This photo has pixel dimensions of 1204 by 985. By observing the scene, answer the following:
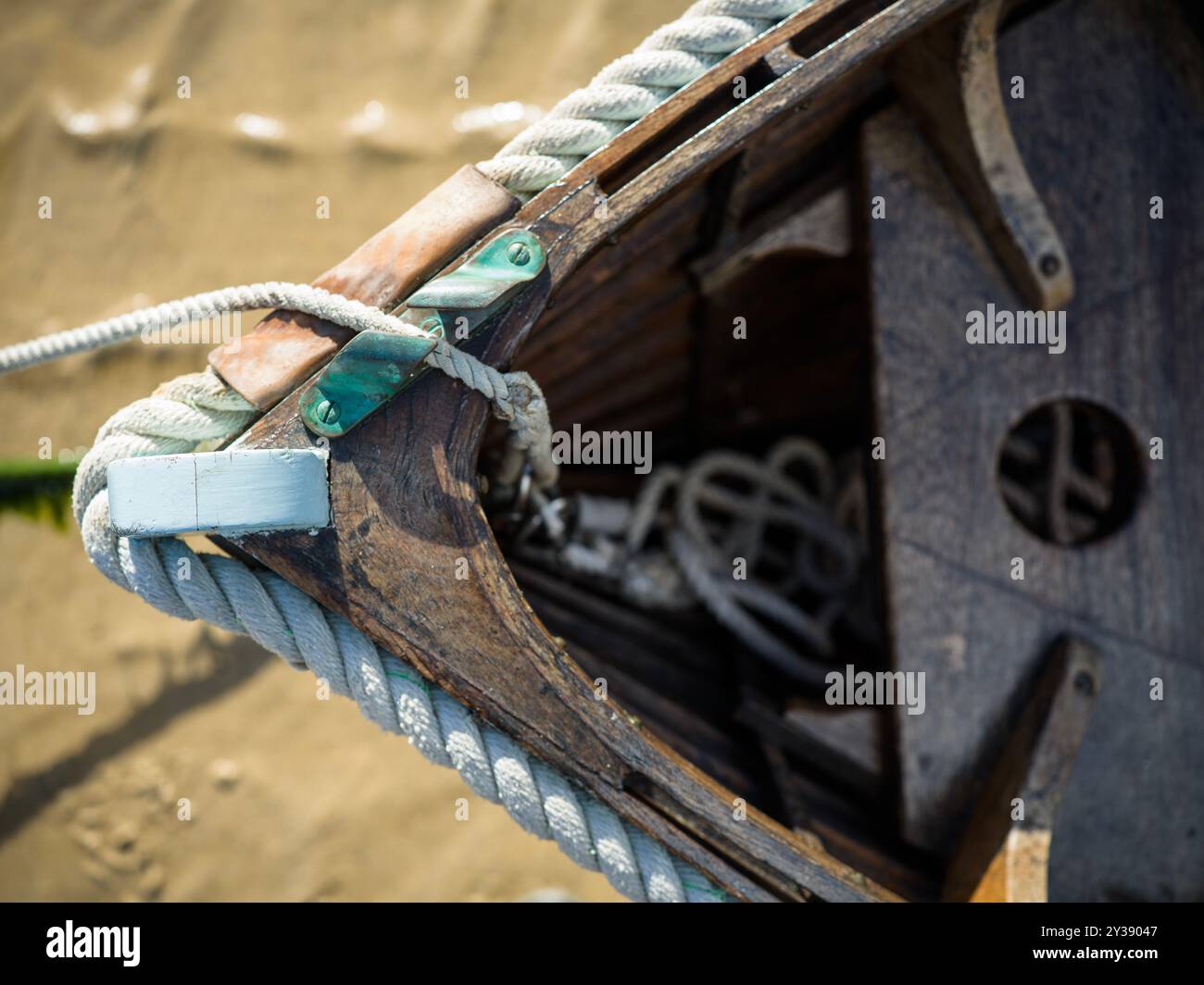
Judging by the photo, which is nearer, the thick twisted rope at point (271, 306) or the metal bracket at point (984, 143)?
the thick twisted rope at point (271, 306)

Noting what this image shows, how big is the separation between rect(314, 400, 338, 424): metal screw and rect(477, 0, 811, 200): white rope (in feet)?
1.01

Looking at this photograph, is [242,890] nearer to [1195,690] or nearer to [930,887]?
[930,887]

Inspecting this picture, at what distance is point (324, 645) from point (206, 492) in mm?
208

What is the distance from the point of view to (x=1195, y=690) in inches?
56.3

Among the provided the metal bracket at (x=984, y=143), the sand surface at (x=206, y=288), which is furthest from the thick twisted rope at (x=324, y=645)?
the sand surface at (x=206, y=288)

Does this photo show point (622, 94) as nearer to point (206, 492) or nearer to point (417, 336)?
point (417, 336)

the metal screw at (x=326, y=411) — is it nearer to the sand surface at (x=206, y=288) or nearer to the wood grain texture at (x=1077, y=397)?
the wood grain texture at (x=1077, y=397)

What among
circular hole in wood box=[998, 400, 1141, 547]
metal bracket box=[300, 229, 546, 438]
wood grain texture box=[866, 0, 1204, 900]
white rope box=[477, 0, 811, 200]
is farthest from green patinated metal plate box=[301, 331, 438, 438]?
circular hole in wood box=[998, 400, 1141, 547]

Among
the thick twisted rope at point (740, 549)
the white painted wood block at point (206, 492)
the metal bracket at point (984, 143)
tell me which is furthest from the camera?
the thick twisted rope at point (740, 549)

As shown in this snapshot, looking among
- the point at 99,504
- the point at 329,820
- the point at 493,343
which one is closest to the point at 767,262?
the point at 493,343

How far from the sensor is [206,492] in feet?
3.02

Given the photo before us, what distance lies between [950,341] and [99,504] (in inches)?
45.7

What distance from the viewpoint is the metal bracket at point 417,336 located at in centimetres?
94

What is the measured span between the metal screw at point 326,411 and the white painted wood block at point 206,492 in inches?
1.8
